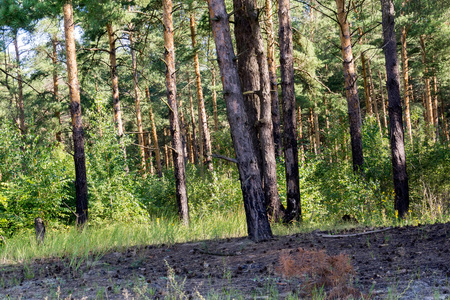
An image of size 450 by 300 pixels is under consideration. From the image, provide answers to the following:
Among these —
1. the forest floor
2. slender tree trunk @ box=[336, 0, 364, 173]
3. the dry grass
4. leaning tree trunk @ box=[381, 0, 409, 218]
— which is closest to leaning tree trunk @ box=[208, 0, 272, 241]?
the forest floor

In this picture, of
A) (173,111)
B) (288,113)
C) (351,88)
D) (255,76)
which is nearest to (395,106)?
(288,113)

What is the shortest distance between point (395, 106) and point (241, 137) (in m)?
5.11

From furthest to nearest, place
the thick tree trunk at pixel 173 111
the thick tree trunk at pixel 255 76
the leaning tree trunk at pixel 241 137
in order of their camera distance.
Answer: the thick tree trunk at pixel 173 111 < the thick tree trunk at pixel 255 76 < the leaning tree trunk at pixel 241 137

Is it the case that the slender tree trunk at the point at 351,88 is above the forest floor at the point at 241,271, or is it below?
above

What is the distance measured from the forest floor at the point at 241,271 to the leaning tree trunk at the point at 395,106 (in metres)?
4.16

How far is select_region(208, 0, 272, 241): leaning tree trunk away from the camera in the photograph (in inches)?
246

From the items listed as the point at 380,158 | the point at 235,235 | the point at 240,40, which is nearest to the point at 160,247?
the point at 235,235

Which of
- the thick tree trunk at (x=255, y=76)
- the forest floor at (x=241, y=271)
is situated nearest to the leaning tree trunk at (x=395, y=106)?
the thick tree trunk at (x=255, y=76)

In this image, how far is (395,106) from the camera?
9391mm

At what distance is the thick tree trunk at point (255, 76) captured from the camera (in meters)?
7.95

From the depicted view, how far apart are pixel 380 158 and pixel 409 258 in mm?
9368

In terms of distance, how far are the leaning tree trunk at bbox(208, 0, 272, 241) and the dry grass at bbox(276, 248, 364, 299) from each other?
2.08 m

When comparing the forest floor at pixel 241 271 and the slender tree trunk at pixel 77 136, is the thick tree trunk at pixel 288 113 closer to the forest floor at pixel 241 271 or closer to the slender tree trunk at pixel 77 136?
the forest floor at pixel 241 271

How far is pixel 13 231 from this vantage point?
10.3 metres
